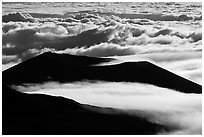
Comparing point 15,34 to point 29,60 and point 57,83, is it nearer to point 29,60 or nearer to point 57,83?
point 29,60

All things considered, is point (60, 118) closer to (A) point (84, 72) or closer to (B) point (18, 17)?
(A) point (84, 72)

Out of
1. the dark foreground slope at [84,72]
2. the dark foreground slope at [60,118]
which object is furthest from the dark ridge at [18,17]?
the dark foreground slope at [60,118]

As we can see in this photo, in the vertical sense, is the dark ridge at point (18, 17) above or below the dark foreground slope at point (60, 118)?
above

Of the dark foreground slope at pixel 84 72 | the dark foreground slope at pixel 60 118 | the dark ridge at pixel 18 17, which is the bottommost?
the dark foreground slope at pixel 60 118

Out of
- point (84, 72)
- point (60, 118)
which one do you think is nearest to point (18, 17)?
point (84, 72)

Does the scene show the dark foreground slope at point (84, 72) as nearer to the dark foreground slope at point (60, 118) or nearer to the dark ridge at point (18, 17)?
the dark foreground slope at point (60, 118)

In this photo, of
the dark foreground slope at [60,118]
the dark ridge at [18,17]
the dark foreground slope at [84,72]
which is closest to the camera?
the dark foreground slope at [60,118]

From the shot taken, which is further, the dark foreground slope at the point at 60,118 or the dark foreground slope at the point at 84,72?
the dark foreground slope at the point at 84,72
